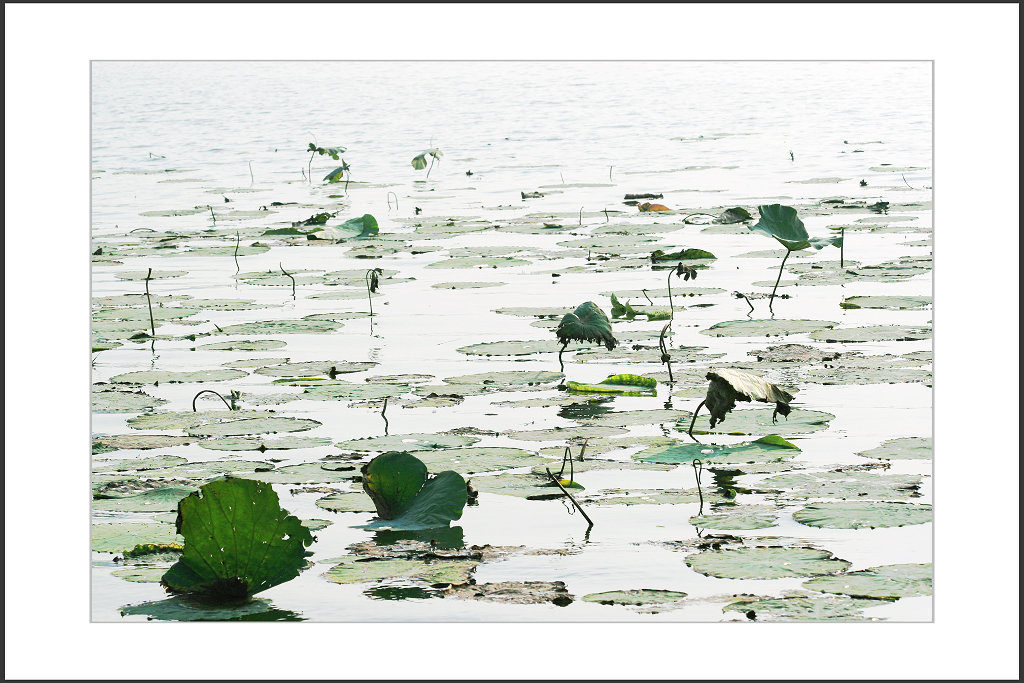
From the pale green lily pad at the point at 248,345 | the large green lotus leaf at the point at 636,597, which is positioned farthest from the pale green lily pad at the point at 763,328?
the large green lotus leaf at the point at 636,597

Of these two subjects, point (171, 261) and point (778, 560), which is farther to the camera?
point (171, 261)

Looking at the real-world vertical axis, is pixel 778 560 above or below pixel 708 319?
below

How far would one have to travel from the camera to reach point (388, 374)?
646cm

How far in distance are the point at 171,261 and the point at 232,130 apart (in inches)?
494

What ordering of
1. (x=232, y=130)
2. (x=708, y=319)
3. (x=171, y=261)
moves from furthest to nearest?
1. (x=232, y=130)
2. (x=171, y=261)
3. (x=708, y=319)

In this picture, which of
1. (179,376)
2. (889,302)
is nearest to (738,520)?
(179,376)

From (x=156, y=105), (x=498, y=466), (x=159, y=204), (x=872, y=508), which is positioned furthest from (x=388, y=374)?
(x=156, y=105)

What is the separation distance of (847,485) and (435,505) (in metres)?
1.35

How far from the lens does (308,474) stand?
488cm

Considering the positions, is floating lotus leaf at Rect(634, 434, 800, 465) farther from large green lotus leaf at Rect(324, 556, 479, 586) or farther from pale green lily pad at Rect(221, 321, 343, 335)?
pale green lily pad at Rect(221, 321, 343, 335)

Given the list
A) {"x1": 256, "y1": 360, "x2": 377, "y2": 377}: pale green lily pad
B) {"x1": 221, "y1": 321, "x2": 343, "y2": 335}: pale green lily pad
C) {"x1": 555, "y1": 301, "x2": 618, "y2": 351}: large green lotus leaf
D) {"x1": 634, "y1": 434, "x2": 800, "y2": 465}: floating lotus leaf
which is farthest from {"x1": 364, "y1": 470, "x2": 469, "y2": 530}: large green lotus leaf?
{"x1": 221, "y1": 321, "x2": 343, "y2": 335}: pale green lily pad

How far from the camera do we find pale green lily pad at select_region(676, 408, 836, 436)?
208 inches
